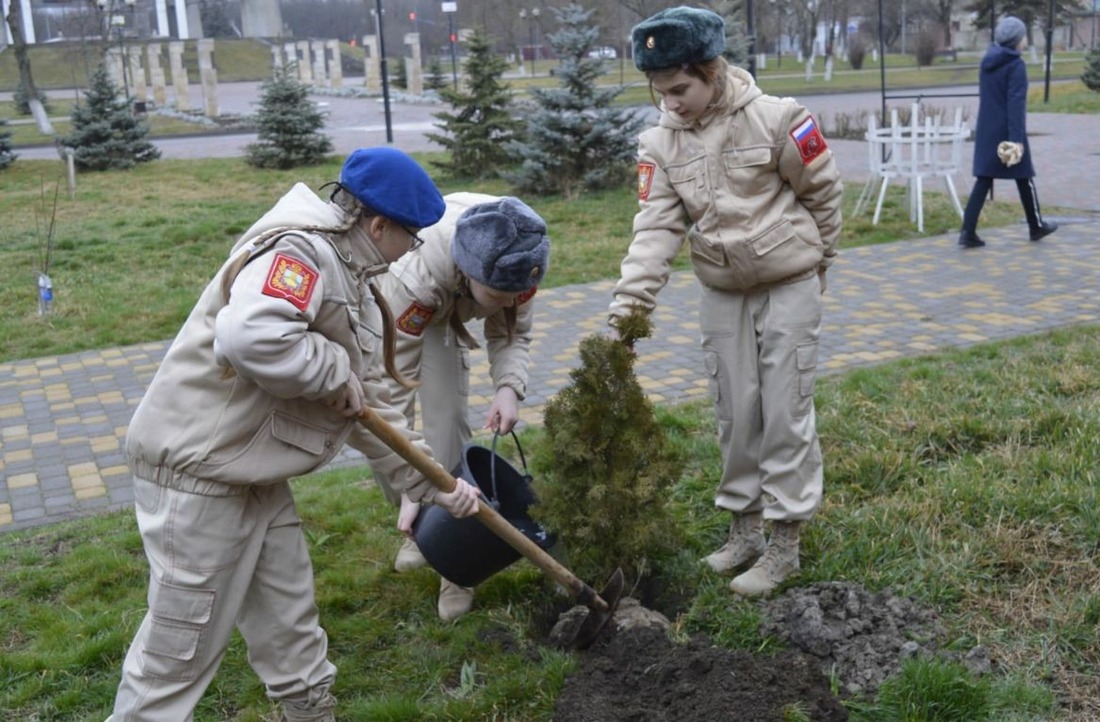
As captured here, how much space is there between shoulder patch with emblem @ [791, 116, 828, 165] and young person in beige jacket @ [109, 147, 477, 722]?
4.25 ft

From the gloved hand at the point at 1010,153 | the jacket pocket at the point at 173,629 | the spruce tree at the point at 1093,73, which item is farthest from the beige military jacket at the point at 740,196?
the spruce tree at the point at 1093,73

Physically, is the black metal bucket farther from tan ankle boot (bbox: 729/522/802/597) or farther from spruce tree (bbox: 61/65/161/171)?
spruce tree (bbox: 61/65/161/171)

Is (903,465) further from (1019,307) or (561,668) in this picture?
(1019,307)

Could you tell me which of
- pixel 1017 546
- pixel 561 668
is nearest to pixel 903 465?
pixel 1017 546

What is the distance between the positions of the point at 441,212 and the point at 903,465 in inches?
99.7

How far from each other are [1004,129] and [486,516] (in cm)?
833

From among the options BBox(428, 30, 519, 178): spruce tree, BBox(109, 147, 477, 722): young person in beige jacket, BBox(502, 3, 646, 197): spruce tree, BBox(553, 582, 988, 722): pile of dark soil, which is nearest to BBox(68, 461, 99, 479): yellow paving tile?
BBox(109, 147, 477, 722): young person in beige jacket

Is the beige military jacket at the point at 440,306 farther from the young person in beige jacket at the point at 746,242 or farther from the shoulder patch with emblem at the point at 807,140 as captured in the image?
the shoulder patch with emblem at the point at 807,140

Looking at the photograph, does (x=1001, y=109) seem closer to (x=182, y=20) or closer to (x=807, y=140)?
(x=807, y=140)

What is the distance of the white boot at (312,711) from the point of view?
3283mm

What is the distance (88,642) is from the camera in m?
3.97

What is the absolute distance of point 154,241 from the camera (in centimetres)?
1162

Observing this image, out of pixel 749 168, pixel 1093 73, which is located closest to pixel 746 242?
pixel 749 168

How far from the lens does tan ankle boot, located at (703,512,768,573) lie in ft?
13.9
